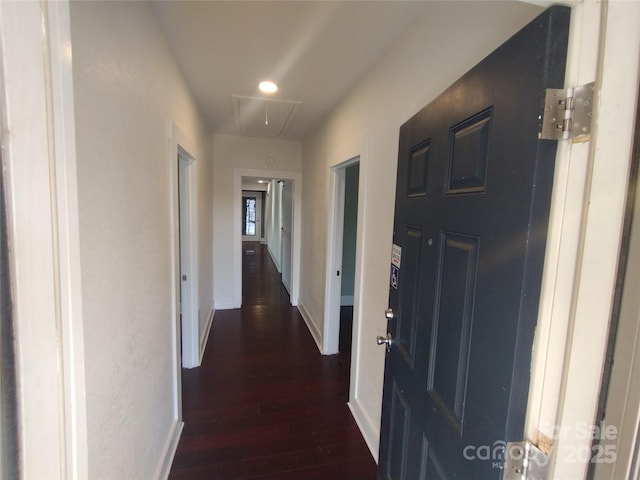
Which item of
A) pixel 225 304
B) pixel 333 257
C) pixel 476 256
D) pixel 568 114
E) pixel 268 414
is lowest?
pixel 268 414

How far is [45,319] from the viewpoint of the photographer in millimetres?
528

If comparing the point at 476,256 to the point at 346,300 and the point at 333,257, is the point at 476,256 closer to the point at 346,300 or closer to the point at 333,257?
the point at 333,257

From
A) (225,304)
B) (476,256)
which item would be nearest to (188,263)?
(225,304)

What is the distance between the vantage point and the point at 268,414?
2.10 metres

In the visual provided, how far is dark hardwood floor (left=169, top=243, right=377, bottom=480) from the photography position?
169 centimetres

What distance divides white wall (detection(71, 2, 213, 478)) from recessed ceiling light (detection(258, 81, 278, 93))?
2.11 ft

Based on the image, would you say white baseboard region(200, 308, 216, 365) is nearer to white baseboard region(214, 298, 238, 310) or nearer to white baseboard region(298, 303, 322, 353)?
white baseboard region(214, 298, 238, 310)

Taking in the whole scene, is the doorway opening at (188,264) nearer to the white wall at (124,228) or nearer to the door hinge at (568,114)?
the white wall at (124,228)

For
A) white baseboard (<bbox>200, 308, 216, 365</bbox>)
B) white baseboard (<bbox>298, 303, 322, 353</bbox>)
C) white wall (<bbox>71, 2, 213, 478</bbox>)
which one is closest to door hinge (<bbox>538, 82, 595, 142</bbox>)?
white wall (<bbox>71, 2, 213, 478</bbox>)

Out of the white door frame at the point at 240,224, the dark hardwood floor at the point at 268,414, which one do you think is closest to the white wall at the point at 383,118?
the dark hardwood floor at the point at 268,414

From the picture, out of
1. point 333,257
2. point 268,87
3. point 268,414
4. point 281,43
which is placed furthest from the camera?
point 333,257

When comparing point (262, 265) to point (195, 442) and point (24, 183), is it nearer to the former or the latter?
point (195, 442)

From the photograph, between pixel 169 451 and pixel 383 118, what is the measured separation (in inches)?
94.3

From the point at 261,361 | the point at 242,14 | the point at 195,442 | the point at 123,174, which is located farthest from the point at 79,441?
the point at 261,361
